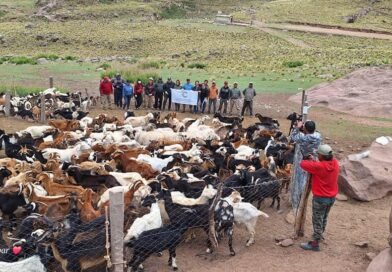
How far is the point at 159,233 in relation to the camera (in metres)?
9.10

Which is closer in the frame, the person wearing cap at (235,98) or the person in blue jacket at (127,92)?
the person wearing cap at (235,98)

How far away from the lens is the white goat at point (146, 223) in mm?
8949

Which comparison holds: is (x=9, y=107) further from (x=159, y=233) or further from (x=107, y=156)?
(x=159, y=233)

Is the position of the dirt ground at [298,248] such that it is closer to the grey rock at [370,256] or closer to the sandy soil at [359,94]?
the grey rock at [370,256]

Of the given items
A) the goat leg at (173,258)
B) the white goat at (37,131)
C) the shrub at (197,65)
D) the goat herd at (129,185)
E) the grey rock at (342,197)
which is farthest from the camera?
the shrub at (197,65)

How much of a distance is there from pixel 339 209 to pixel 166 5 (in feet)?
274

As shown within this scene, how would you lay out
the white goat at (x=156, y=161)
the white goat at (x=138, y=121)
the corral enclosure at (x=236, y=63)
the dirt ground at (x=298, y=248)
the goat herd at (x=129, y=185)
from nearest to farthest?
the goat herd at (x=129, y=185) < the dirt ground at (x=298, y=248) < the corral enclosure at (x=236, y=63) < the white goat at (x=156, y=161) < the white goat at (x=138, y=121)

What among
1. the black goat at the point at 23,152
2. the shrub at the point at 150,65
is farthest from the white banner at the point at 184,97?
the shrub at the point at 150,65

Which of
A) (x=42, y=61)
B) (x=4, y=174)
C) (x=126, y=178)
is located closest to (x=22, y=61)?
(x=42, y=61)

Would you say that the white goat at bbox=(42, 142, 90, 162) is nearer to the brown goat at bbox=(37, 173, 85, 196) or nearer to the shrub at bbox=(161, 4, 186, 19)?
the brown goat at bbox=(37, 173, 85, 196)

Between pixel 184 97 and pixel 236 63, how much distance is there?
66.0ft

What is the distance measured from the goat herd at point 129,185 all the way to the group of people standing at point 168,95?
17.9 ft

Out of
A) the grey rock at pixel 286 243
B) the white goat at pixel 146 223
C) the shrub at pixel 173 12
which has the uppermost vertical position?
the shrub at pixel 173 12

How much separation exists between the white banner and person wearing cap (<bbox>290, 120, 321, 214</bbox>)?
12.7 meters
